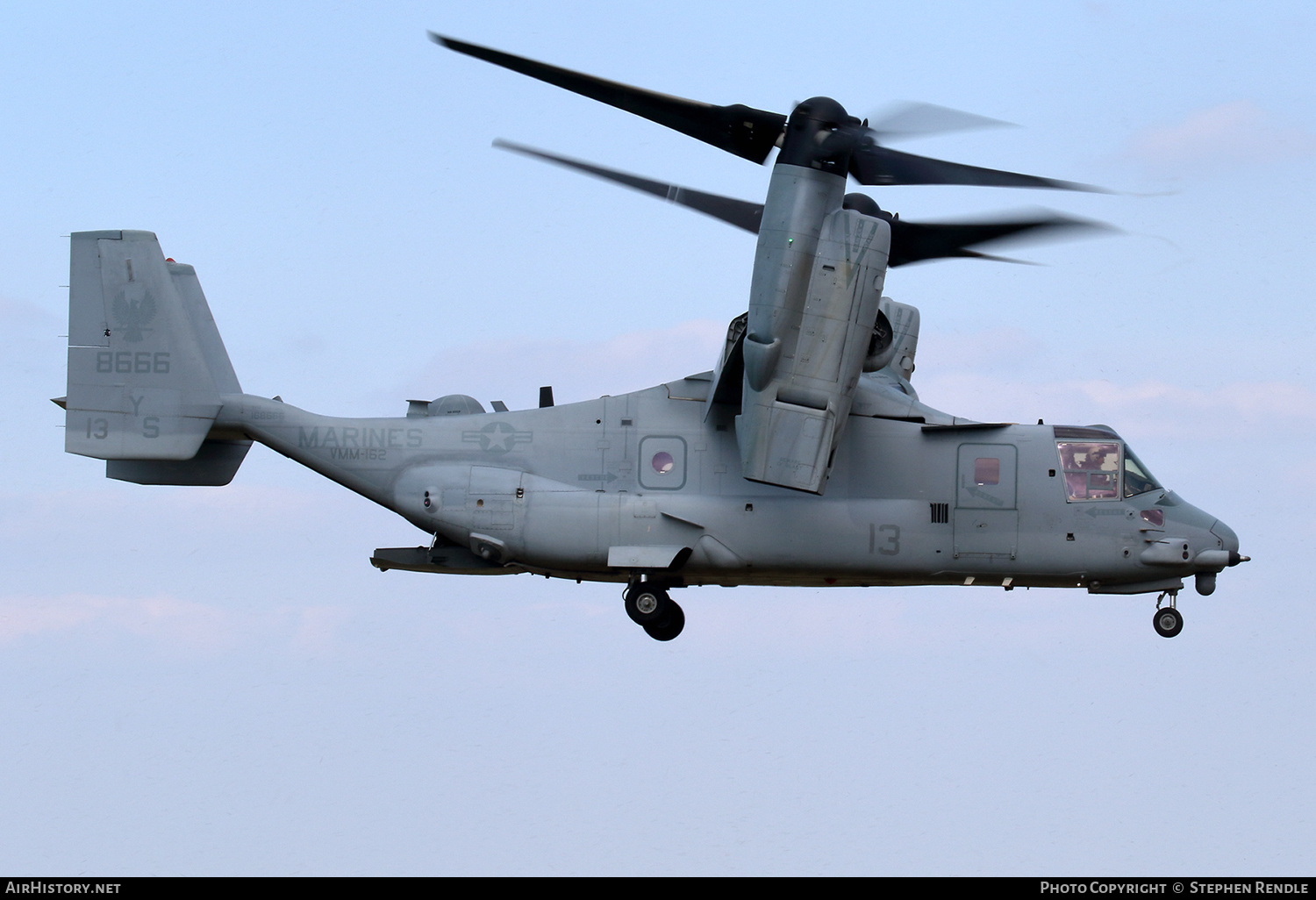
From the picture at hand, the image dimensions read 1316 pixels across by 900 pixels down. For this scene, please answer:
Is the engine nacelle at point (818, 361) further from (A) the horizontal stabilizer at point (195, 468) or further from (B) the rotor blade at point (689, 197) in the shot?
(A) the horizontal stabilizer at point (195, 468)

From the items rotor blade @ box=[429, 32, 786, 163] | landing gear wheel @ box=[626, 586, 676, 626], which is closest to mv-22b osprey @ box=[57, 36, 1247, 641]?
landing gear wheel @ box=[626, 586, 676, 626]

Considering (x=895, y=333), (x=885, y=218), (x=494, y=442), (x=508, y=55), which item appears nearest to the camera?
(x=508, y=55)

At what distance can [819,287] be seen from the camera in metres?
16.9

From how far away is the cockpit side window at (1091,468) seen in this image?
18812 millimetres

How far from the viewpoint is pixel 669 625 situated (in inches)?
736

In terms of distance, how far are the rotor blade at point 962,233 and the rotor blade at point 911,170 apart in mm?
574

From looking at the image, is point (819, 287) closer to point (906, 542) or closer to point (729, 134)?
point (729, 134)

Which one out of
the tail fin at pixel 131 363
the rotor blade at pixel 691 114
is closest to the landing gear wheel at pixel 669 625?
the rotor blade at pixel 691 114

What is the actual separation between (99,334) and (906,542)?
990 cm

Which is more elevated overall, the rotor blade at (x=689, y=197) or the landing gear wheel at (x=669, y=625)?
the rotor blade at (x=689, y=197)

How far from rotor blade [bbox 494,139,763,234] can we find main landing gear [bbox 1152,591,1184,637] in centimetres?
668

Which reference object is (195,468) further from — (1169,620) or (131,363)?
(1169,620)

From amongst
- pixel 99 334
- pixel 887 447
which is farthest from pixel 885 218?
pixel 99 334

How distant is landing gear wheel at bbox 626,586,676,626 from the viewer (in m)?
18.5
